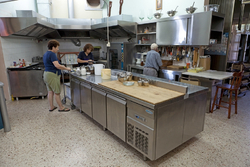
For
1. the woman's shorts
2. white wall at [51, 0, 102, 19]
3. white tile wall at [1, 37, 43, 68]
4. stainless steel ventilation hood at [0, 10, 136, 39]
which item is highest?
white wall at [51, 0, 102, 19]

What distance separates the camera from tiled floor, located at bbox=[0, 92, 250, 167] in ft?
6.94

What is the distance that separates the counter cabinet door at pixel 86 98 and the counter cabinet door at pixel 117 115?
2.02ft

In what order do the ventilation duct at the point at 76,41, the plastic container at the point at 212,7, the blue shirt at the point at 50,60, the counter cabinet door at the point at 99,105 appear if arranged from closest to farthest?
1. the counter cabinet door at the point at 99,105
2. the blue shirt at the point at 50,60
3. the plastic container at the point at 212,7
4. the ventilation duct at the point at 76,41

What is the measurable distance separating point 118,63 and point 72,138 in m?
3.58

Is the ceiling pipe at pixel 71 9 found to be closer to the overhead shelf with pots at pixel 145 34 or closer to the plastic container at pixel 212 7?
the overhead shelf with pots at pixel 145 34

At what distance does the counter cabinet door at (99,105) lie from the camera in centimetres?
256

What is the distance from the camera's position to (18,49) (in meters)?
4.76

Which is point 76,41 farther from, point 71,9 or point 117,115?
point 117,115

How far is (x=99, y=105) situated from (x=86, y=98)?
50 centimetres

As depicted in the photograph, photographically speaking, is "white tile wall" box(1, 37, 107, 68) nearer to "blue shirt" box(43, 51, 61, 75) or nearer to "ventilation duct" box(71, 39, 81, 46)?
"ventilation duct" box(71, 39, 81, 46)

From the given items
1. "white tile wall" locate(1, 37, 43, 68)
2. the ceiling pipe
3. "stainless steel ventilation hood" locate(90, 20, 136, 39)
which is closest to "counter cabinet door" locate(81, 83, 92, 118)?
"white tile wall" locate(1, 37, 43, 68)

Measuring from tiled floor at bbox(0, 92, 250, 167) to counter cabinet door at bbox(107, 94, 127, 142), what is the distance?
268 millimetres

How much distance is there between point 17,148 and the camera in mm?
2402

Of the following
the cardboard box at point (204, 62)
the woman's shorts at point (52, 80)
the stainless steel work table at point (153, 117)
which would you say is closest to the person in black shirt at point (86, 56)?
the woman's shorts at point (52, 80)
